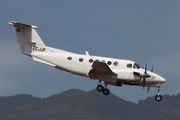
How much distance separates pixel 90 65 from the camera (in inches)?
2598

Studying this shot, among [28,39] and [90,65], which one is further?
[28,39]

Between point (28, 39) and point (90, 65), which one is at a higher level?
point (28, 39)

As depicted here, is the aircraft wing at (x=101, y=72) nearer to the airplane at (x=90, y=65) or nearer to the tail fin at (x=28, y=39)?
the airplane at (x=90, y=65)

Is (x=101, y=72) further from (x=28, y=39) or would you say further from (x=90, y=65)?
(x=28, y=39)

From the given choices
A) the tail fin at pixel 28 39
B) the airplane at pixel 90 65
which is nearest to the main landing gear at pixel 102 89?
the airplane at pixel 90 65

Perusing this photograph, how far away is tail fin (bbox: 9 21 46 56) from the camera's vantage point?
6819 centimetres

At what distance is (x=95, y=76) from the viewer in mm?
65750

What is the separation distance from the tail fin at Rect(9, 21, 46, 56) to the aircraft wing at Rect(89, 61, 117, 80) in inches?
306

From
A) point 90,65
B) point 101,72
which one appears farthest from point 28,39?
point 101,72

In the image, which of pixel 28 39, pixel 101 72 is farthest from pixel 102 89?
pixel 28 39

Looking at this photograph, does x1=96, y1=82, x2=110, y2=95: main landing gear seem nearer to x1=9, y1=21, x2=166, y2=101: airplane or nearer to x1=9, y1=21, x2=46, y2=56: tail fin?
x1=9, y1=21, x2=166, y2=101: airplane

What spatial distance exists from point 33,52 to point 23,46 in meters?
1.48

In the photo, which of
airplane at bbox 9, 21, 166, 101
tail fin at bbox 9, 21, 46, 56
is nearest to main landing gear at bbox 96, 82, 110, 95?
airplane at bbox 9, 21, 166, 101

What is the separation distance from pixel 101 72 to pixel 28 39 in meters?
10.7
